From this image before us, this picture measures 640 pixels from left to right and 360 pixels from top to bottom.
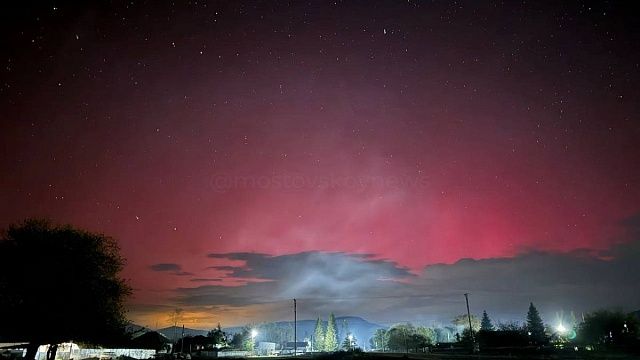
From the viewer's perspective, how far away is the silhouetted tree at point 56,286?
34.1m

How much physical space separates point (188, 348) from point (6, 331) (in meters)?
90.2

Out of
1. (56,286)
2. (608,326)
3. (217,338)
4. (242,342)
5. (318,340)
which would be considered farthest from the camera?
(318,340)

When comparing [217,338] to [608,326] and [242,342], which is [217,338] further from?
[608,326]

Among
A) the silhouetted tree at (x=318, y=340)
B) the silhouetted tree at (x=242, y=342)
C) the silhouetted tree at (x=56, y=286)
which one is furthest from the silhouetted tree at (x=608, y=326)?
the silhouetted tree at (x=318, y=340)

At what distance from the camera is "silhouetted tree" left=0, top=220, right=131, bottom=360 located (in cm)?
3409

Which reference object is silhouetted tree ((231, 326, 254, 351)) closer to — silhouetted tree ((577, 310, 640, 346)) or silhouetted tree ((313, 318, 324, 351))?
silhouetted tree ((313, 318, 324, 351))

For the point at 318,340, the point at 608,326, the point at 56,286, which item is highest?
the point at 56,286

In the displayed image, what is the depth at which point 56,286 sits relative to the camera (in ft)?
116

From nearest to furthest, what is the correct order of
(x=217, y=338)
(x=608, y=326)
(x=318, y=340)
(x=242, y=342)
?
(x=608, y=326) → (x=217, y=338) → (x=242, y=342) → (x=318, y=340)

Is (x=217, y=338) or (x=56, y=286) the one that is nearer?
(x=56, y=286)

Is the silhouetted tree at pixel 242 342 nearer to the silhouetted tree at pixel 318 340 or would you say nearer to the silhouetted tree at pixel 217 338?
the silhouetted tree at pixel 217 338

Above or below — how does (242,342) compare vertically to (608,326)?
below

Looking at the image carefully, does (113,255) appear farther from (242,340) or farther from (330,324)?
(330,324)

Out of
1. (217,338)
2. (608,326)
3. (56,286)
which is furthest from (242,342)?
(56,286)
